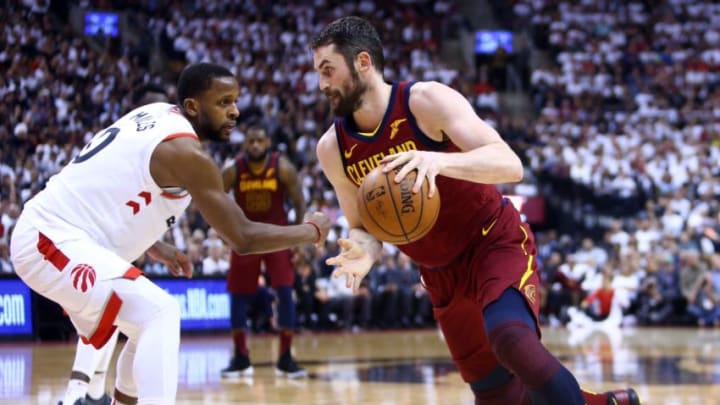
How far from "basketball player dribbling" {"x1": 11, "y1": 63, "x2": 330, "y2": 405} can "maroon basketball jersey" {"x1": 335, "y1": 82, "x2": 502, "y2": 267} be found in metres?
0.47

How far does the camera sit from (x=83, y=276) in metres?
4.37

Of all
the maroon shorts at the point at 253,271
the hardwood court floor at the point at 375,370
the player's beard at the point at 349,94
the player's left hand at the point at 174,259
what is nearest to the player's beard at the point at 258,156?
the maroon shorts at the point at 253,271

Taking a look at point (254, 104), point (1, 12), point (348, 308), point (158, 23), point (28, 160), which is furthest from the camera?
point (158, 23)

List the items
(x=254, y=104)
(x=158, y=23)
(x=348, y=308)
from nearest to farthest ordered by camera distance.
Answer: (x=348, y=308) < (x=254, y=104) < (x=158, y=23)

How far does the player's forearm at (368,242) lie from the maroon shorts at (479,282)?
0.27 m

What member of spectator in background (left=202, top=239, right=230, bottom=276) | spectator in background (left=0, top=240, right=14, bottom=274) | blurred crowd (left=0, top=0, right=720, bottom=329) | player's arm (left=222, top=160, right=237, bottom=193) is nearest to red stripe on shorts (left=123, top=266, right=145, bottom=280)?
player's arm (left=222, top=160, right=237, bottom=193)

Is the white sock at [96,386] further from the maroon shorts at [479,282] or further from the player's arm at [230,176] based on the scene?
the player's arm at [230,176]

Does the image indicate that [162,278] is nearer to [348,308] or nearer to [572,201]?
[348,308]

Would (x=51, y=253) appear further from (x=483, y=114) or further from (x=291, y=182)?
(x=483, y=114)

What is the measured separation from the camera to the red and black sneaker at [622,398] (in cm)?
469

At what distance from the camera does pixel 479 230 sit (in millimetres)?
4664

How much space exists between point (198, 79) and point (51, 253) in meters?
1.09

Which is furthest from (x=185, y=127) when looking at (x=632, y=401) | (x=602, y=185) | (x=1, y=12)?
(x=602, y=185)

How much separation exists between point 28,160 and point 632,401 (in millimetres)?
10721
